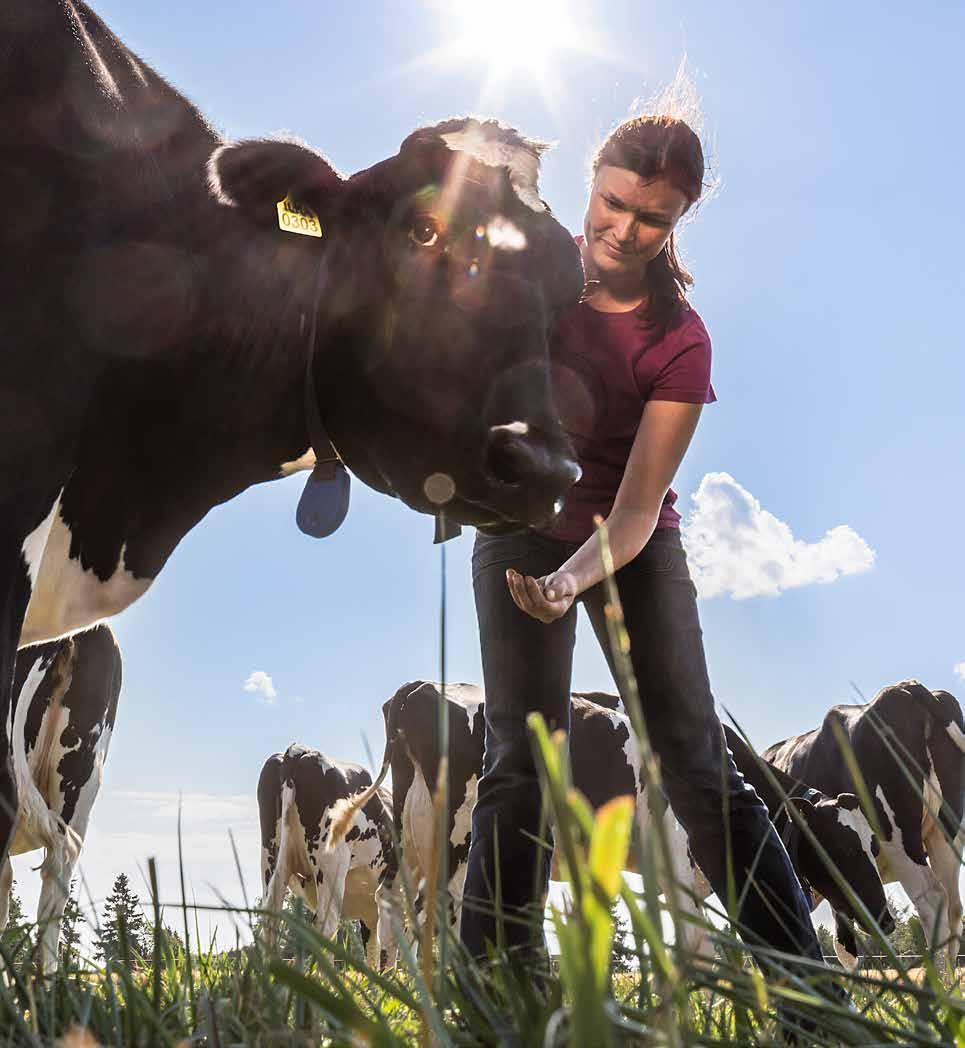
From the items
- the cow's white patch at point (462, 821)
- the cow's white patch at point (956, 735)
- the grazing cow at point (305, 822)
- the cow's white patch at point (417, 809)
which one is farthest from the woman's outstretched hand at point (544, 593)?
the cow's white patch at point (956, 735)

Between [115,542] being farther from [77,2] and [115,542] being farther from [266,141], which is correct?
[77,2]

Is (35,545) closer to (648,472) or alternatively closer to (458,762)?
(648,472)

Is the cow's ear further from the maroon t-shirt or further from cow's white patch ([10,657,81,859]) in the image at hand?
cow's white patch ([10,657,81,859])

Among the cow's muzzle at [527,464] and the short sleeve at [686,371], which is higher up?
the short sleeve at [686,371]

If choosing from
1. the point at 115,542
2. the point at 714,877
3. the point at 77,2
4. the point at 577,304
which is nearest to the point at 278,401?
the point at 115,542

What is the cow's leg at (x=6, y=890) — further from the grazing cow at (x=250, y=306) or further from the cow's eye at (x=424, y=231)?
the cow's eye at (x=424, y=231)

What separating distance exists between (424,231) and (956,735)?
1033cm

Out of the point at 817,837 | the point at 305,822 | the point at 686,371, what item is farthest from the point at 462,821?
the point at 686,371

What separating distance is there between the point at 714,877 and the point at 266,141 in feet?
9.00

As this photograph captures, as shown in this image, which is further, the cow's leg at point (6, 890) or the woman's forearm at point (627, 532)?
the cow's leg at point (6, 890)

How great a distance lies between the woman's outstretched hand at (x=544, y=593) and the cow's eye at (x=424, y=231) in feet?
4.09

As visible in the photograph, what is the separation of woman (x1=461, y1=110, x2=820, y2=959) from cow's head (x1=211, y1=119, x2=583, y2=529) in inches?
7.1

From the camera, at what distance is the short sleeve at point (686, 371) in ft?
11.8

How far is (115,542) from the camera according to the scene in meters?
3.40
